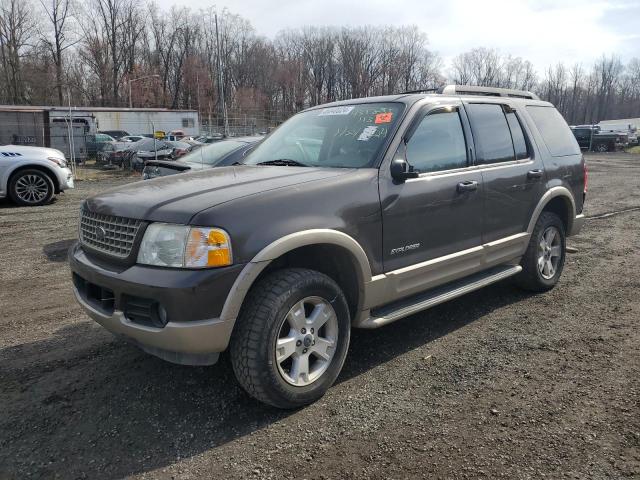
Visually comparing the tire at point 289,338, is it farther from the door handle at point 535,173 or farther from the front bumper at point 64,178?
the front bumper at point 64,178

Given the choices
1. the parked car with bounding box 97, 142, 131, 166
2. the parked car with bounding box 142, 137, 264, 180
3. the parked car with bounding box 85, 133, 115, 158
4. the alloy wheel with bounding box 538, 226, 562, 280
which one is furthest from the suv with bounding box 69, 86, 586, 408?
the parked car with bounding box 85, 133, 115, 158

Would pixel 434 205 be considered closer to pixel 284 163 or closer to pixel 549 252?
pixel 284 163

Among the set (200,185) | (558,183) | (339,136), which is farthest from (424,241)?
(558,183)

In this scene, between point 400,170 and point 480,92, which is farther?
point 480,92

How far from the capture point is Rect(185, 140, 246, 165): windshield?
7705 millimetres

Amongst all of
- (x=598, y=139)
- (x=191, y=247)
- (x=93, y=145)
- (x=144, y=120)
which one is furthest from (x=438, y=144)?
(x=144, y=120)

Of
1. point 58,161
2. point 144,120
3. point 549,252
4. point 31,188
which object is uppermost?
point 144,120

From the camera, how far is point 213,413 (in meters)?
3.04

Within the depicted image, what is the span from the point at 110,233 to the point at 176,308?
77 cm

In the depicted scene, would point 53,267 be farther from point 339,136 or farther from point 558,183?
point 558,183

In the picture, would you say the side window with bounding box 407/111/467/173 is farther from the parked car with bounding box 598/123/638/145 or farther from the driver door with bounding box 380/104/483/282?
the parked car with bounding box 598/123/638/145

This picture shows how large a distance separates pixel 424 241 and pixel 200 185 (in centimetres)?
161

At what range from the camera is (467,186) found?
3969 millimetres

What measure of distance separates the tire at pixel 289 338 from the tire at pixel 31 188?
1013cm
